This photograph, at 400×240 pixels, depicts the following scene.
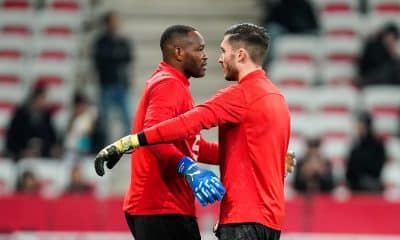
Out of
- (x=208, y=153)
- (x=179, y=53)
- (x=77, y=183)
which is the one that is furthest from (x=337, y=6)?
(x=179, y=53)

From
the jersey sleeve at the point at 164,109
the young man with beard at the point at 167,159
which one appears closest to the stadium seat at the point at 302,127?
the young man with beard at the point at 167,159

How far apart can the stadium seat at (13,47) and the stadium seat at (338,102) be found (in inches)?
151

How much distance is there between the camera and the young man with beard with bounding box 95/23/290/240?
5.73 meters

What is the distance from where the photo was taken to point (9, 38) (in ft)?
48.6

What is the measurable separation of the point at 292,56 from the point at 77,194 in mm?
3574

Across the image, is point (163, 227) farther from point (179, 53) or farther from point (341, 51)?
point (341, 51)

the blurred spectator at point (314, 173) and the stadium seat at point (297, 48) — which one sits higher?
the stadium seat at point (297, 48)

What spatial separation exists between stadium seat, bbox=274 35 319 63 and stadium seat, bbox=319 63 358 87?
0.26m

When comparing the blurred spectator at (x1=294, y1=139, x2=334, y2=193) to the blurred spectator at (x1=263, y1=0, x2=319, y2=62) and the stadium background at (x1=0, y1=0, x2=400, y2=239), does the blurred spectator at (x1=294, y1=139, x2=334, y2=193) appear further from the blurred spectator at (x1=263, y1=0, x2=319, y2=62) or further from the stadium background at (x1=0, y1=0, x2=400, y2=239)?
the blurred spectator at (x1=263, y1=0, x2=319, y2=62)

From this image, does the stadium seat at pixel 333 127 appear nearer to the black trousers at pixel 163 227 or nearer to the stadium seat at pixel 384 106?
the stadium seat at pixel 384 106

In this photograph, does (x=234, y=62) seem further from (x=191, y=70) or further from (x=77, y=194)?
(x=77, y=194)

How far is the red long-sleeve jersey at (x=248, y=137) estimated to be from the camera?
5.73 m

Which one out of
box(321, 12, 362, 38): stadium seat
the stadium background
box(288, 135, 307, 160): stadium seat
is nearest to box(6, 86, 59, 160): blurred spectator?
the stadium background

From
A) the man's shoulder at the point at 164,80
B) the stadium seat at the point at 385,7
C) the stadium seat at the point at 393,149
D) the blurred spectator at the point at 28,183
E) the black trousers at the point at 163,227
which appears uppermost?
the stadium seat at the point at 385,7
